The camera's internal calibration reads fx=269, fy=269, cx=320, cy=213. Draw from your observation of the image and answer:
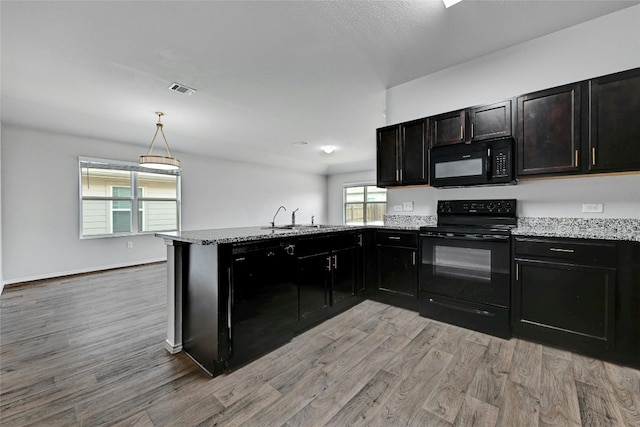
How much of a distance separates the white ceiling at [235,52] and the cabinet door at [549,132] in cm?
67

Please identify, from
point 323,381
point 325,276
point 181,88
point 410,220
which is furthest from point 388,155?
point 181,88

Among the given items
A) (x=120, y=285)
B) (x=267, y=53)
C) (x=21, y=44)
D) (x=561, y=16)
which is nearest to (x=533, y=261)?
(x=561, y=16)

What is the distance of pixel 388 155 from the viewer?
11.0 ft

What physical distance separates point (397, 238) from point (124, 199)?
216 inches

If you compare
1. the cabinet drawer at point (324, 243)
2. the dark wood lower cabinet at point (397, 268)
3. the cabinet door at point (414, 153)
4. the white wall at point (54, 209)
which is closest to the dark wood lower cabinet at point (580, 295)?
the dark wood lower cabinet at point (397, 268)

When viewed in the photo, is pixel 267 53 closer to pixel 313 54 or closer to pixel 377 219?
pixel 313 54

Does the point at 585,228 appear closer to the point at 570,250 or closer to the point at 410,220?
the point at 570,250

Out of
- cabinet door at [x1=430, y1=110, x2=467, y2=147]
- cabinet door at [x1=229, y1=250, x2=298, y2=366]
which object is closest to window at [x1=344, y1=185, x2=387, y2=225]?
cabinet door at [x1=430, y1=110, x2=467, y2=147]

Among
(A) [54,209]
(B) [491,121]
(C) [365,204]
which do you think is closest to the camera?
(B) [491,121]

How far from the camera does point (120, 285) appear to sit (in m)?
4.18

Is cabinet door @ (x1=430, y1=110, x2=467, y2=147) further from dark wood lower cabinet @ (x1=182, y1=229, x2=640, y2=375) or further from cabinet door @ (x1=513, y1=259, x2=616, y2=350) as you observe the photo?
cabinet door @ (x1=513, y1=259, x2=616, y2=350)

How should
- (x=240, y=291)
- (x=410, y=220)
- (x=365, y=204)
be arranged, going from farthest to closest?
(x=365, y=204) < (x=410, y=220) < (x=240, y=291)

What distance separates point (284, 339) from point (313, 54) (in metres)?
2.78

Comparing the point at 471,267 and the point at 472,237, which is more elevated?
the point at 472,237
